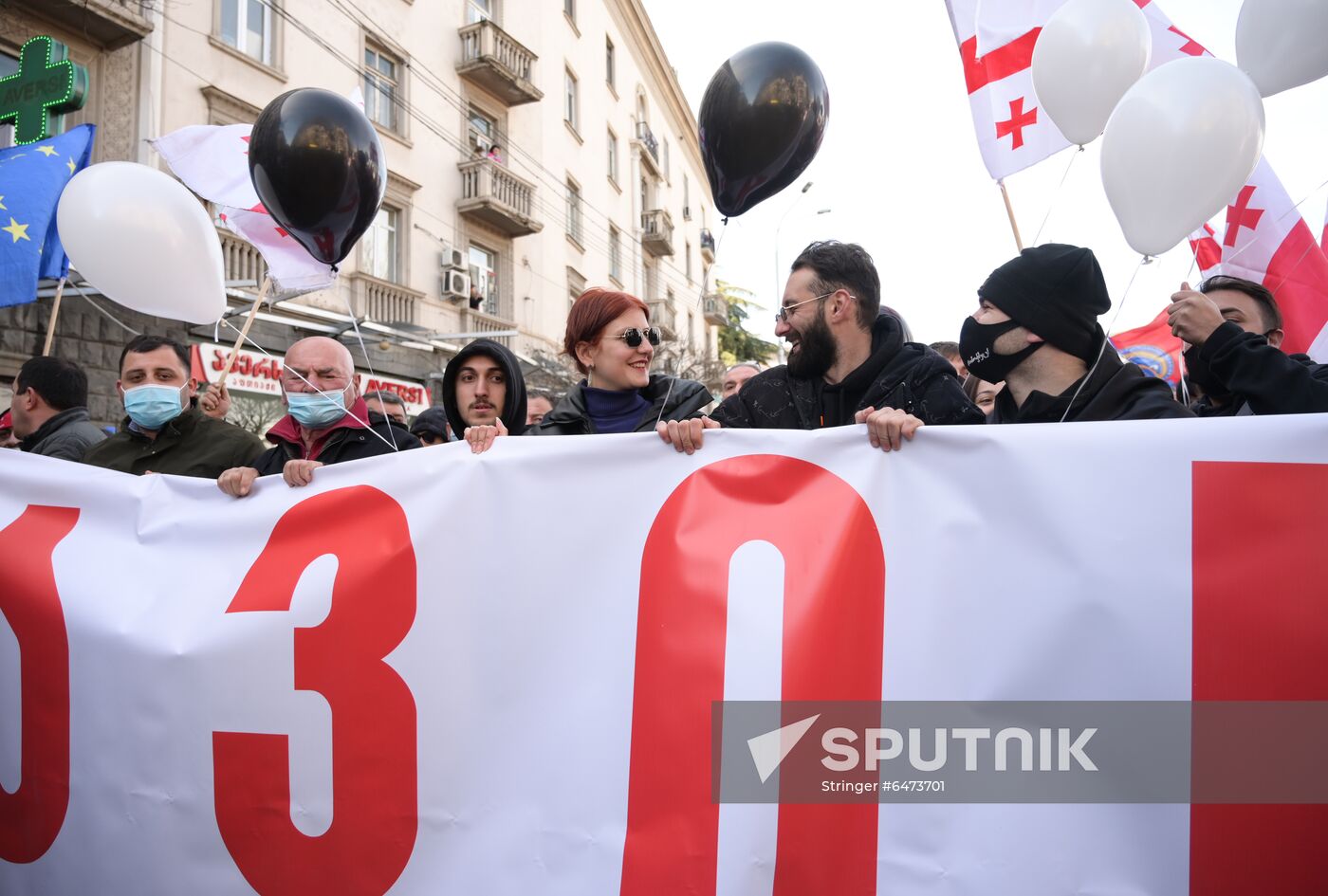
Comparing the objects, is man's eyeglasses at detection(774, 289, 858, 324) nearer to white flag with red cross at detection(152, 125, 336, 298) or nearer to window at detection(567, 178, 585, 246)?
white flag with red cross at detection(152, 125, 336, 298)

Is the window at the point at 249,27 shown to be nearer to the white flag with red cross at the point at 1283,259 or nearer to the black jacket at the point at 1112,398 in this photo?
the white flag with red cross at the point at 1283,259

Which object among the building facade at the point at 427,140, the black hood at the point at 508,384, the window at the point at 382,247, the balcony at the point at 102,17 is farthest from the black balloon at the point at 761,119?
the window at the point at 382,247

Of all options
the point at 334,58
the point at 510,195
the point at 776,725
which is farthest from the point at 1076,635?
the point at 510,195

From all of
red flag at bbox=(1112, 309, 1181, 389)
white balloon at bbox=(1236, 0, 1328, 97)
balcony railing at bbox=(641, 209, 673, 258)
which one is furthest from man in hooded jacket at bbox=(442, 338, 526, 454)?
balcony railing at bbox=(641, 209, 673, 258)

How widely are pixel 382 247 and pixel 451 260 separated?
1.30m

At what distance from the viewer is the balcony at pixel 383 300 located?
13523mm

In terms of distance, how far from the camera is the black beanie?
2234mm

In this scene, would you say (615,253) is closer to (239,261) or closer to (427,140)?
(427,140)

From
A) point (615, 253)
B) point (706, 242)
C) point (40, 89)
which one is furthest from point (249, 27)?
point (706, 242)

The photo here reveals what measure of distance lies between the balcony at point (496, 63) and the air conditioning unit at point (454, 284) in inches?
155

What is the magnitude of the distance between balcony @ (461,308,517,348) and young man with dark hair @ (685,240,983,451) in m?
13.5

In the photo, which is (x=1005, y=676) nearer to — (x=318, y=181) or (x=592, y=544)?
(x=592, y=544)

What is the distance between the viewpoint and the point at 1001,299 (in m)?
2.29

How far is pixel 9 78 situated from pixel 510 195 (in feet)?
34.0
